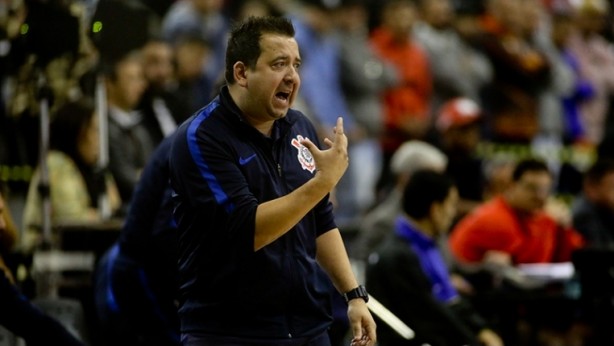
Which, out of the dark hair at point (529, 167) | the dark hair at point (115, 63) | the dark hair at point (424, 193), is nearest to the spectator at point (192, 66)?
the dark hair at point (115, 63)

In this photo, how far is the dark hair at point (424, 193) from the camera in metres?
7.99

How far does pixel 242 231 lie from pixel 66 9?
370 centimetres

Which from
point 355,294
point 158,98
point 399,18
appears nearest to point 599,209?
point 158,98

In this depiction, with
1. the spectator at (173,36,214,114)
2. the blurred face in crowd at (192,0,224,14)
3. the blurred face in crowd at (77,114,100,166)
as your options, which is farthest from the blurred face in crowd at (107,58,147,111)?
the blurred face in crowd at (192,0,224,14)

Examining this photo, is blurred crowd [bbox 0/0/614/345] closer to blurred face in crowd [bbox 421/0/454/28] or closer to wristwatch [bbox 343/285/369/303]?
blurred face in crowd [bbox 421/0/454/28]

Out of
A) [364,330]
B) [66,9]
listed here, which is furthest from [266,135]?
[66,9]

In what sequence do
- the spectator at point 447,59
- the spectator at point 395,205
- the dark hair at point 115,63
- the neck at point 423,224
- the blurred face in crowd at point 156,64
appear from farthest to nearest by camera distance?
1. the spectator at point 447,59
2. the blurred face in crowd at point 156,64
3. the spectator at point 395,205
4. the dark hair at point 115,63
5. the neck at point 423,224

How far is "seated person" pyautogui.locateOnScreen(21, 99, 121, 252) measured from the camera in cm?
912

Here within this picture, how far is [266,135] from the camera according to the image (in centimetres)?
501

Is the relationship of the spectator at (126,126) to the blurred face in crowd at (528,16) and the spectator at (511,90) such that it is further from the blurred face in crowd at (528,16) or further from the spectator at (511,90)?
the blurred face in crowd at (528,16)

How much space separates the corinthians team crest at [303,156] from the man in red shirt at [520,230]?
4535 mm

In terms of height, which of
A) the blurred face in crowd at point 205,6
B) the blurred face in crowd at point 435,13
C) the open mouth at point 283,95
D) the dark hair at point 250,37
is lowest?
the blurred face in crowd at point 435,13

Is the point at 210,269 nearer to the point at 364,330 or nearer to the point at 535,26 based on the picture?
the point at 364,330

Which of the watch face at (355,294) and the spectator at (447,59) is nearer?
the watch face at (355,294)
